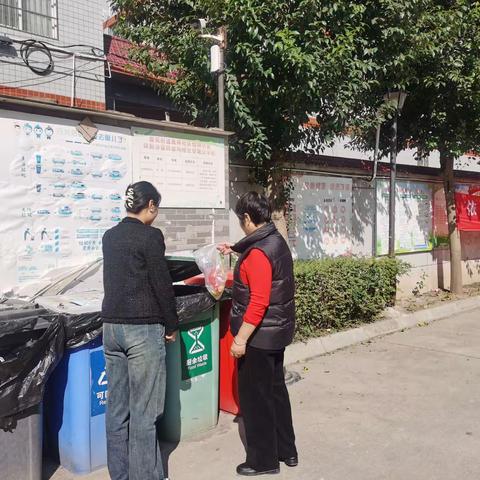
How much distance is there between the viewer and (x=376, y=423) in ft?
13.8

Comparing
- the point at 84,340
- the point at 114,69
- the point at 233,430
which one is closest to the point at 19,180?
the point at 84,340

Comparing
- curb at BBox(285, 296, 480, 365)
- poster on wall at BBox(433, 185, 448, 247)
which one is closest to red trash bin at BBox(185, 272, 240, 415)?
curb at BBox(285, 296, 480, 365)

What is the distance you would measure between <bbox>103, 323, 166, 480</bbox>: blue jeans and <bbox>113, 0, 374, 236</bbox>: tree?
3.33 meters

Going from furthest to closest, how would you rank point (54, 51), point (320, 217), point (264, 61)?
point (54, 51), point (320, 217), point (264, 61)

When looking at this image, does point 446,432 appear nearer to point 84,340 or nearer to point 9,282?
point 84,340

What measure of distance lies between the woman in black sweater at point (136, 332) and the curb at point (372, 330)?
9.65 feet

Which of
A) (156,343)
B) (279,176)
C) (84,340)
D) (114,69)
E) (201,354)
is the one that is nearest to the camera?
(156,343)

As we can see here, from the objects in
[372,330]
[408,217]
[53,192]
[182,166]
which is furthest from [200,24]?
[408,217]

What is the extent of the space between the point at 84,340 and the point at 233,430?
1.51 m

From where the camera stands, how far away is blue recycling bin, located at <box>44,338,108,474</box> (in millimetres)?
3250

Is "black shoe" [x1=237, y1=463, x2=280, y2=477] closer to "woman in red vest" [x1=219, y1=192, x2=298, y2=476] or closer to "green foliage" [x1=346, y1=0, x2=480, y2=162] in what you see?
"woman in red vest" [x1=219, y1=192, x2=298, y2=476]

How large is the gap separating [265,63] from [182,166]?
1464 mm

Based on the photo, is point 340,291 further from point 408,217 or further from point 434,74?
point 408,217

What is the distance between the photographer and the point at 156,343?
9.89 feet
